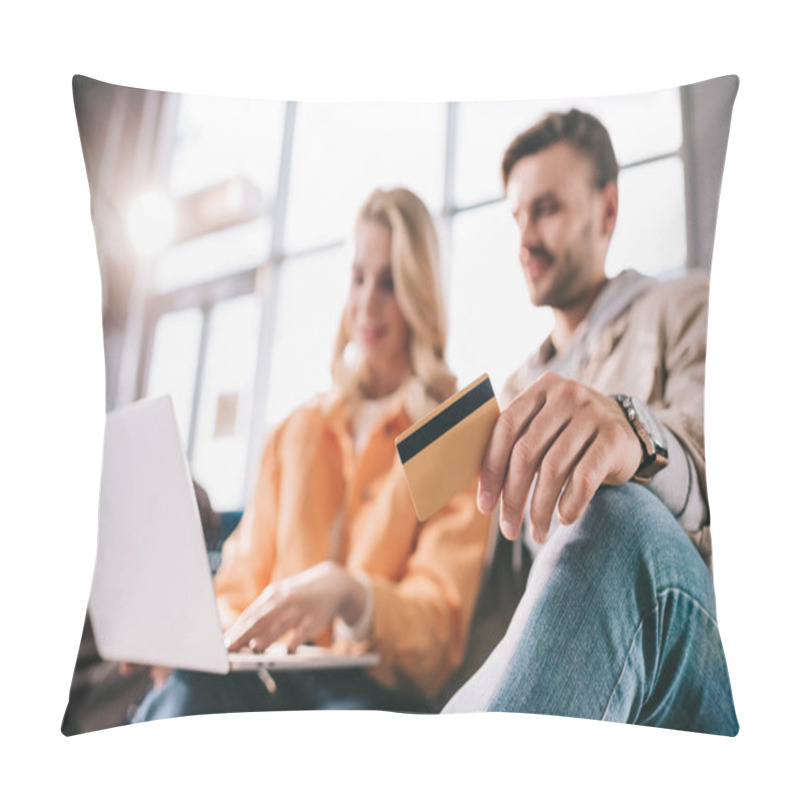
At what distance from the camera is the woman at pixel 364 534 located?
84 centimetres

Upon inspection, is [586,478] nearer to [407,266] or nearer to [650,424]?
[650,424]

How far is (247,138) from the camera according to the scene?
0.91m

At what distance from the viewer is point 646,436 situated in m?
0.83

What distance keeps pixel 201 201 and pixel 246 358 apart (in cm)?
20

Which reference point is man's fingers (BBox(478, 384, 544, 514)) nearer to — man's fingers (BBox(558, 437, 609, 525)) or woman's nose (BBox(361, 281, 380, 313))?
man's fingers (BBox(558, 437, 609, 525))

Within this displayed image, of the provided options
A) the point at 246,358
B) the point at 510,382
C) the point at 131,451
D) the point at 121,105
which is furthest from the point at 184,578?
the point at 121,105

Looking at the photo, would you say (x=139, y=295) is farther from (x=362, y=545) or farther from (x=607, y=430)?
(x=607, y=430)

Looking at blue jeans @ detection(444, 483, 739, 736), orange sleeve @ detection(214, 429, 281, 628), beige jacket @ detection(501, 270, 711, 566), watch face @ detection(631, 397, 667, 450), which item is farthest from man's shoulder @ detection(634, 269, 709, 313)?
orange sleeve @ detection(214, 429, 281, 628)

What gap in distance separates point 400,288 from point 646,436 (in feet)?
1.07

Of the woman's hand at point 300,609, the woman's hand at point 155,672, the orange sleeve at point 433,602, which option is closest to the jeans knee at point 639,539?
the orange sleeve at point 433,602

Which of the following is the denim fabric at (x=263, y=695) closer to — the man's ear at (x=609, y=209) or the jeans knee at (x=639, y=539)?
the jeans knee at (x=639, y=539)

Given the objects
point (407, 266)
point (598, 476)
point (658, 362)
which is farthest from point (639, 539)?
point (407, 266)

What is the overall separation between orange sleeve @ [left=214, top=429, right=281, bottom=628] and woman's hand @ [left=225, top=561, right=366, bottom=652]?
0.05 feet

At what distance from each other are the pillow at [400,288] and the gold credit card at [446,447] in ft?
0.13
